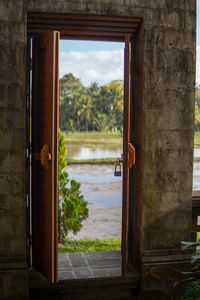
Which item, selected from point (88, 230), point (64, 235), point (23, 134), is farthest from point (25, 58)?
point (88, 230)

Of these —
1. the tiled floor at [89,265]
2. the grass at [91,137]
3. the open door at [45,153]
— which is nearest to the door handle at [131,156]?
the open door at [45,153]

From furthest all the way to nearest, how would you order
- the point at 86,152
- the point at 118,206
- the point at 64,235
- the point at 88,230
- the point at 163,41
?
the point at 86,152, the point at 118,206, the point at 88,230, the point at 64,235, the point at 163,41

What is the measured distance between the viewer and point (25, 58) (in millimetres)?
3203

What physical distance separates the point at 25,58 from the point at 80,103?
32702mm

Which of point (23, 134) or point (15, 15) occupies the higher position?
point (15, 15)

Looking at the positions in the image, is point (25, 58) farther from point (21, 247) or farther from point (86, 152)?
point (86, 152)

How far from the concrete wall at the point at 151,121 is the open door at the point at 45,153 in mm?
193

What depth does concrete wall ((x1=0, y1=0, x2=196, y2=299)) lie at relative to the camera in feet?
10.5

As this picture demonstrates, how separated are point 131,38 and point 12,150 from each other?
1.52 m

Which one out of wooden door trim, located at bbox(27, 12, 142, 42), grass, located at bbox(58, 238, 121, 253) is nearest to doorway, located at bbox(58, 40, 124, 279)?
grass, located at bbox(58, 238, 121, 253)

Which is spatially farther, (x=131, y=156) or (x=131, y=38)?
(x=131, y=38)

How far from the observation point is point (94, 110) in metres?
35.9

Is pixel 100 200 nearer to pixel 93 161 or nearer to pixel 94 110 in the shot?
pixel 93 161

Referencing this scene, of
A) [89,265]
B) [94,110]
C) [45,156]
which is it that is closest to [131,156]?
[45,156]
